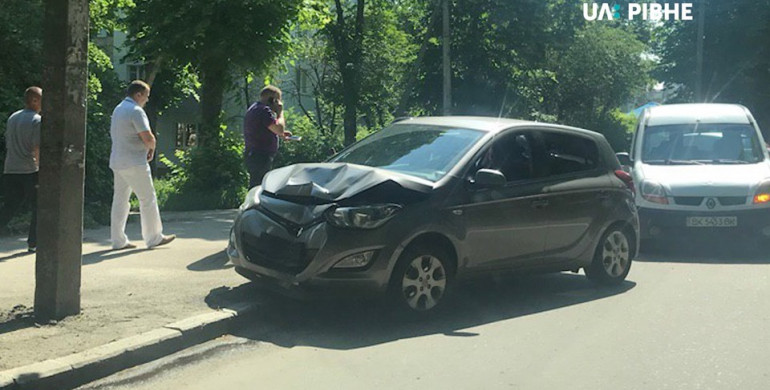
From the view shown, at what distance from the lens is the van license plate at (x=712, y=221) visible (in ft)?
35.1

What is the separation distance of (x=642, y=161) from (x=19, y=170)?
8251mm

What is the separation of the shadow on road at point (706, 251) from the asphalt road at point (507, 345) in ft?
6.74

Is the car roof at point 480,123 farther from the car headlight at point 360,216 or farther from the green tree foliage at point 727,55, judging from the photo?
the green tree foliage at point 727,55

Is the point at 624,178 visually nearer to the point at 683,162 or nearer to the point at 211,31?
the point at 683,162

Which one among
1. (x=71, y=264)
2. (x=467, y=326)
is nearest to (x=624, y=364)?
(x=467, y=326)

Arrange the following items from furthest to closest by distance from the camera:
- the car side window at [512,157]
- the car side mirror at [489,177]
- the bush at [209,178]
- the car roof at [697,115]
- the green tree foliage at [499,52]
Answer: the green tree foliage at [499,52]
the bush at [209,178]
the car roof at [697,115]
the car side window at [512,157]
the car side mirror at [489,177]

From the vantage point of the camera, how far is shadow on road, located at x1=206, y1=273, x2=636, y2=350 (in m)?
6.40

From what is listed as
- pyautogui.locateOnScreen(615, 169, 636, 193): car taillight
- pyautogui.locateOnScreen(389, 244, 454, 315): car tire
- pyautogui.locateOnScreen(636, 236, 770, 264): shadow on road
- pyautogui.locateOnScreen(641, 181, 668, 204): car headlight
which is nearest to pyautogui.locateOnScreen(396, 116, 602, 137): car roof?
pyautogui.locateOnScreen(615, 169, 636, 193): car taillight

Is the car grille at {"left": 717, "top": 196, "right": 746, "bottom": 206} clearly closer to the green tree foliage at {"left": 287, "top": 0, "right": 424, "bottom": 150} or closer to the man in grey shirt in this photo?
the man in grey shirt

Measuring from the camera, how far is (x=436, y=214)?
676 cm

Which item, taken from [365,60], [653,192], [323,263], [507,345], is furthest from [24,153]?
[365,60]

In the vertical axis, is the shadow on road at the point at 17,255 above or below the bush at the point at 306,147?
below

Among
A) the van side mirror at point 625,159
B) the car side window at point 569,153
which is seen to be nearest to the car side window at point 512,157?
the car side window at point 569,153

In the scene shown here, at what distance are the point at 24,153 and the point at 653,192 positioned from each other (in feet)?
25.3
